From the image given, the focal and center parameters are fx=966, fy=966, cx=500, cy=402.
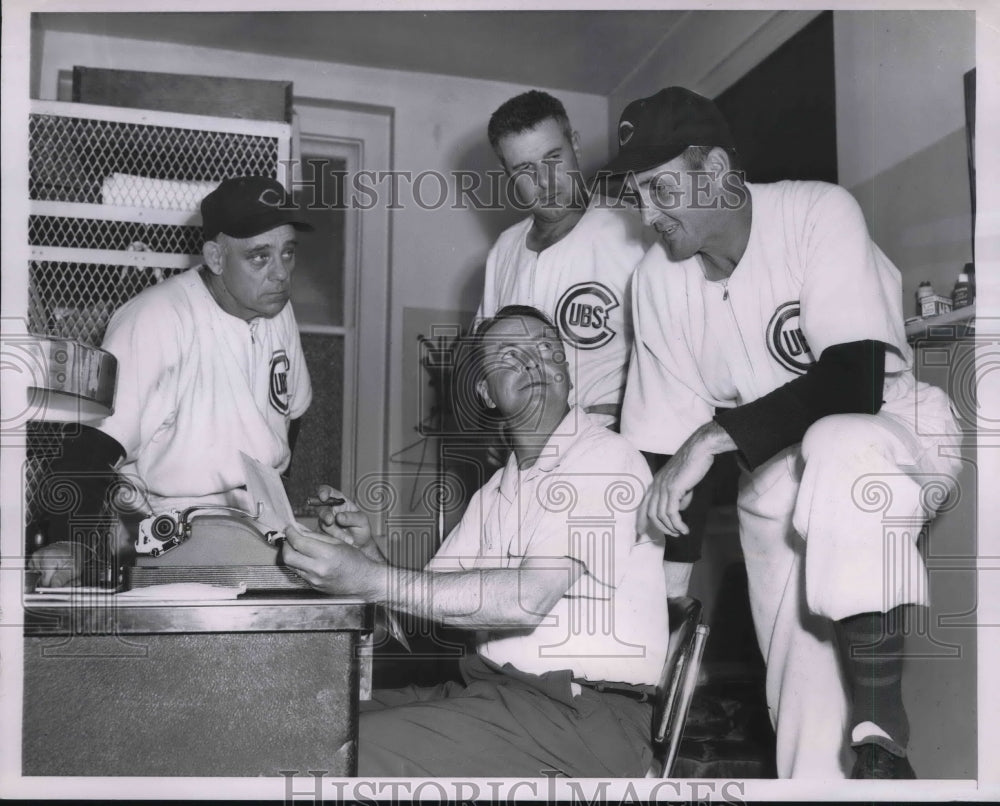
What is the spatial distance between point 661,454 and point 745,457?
411 millimetres

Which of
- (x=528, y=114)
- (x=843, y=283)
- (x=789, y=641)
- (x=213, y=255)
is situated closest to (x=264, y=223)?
(x=213, y=255)

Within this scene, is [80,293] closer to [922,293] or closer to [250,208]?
[250,208]

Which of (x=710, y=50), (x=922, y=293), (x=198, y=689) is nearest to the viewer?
(x=198, y=689)

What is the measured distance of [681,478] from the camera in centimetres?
177

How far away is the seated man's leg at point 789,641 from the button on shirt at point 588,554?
1.00 feet

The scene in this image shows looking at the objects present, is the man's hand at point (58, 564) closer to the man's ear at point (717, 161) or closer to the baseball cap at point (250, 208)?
the baseball cap at point (250, 208)

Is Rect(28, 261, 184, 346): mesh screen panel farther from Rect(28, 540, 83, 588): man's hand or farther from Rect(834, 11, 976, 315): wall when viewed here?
Rect(834, 11, 976, 315): wall

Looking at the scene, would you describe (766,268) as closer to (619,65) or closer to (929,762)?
(929,762)

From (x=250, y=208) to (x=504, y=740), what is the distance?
5.00 feet

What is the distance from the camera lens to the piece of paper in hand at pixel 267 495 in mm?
1480

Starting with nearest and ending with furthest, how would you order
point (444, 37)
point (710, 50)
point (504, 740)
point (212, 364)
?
point (504, 740) < point (212, 364) < point (710, 50) < point (444, 37)

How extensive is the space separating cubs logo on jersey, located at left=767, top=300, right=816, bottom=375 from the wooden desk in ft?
4.00

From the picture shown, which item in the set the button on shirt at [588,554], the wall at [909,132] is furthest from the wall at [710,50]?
the button on shirt at [588,554]

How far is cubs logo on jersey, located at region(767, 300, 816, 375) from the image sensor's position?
211 cm
